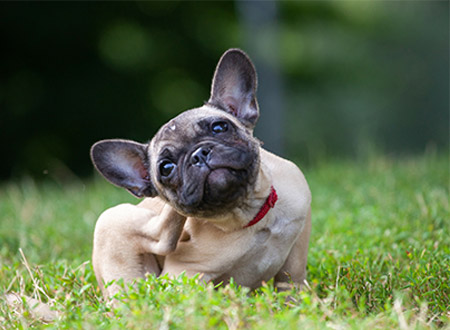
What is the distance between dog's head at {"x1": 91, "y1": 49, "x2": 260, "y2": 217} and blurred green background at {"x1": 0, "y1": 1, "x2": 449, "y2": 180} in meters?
7.41

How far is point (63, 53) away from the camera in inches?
542

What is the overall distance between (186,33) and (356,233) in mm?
11100

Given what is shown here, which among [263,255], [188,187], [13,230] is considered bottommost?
[13,230]

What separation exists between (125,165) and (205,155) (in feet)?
2.23

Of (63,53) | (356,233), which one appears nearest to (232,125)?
(356,233)

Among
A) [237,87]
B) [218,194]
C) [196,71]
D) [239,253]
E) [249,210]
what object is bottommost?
[196,71]

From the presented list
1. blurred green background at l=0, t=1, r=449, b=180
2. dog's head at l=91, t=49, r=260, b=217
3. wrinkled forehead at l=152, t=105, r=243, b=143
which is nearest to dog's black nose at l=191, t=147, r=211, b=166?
dog's head at l=91, t=49, r=260, b=217

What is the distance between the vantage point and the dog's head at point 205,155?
317cm

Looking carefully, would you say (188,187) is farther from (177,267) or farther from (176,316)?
(176,316)

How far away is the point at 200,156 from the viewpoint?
319cm

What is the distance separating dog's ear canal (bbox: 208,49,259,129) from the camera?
3645 mm

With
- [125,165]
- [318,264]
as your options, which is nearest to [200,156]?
[125,165]

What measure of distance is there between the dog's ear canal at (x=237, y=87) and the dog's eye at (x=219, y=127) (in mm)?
297

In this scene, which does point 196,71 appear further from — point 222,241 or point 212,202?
point 212,202
